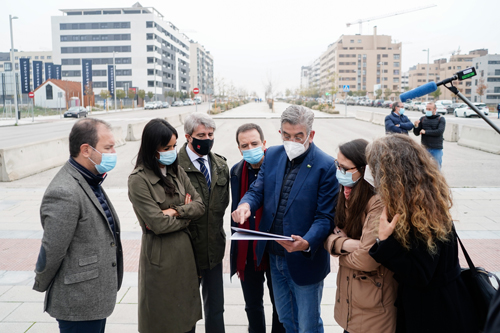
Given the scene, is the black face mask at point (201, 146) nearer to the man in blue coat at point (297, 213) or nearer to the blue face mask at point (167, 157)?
the blue face mask at point (167, 157)

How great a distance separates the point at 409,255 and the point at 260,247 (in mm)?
1182

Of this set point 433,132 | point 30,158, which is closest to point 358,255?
point 433,132

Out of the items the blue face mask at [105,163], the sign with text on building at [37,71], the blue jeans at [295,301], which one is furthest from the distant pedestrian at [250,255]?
the sign with text on building at [37,71]

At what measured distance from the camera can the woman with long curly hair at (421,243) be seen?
2.00 meters

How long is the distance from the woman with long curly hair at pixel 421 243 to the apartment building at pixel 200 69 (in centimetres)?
13950

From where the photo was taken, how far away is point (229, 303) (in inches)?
161

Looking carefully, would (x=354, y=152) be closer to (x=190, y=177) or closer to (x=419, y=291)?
(x=419, y=291)

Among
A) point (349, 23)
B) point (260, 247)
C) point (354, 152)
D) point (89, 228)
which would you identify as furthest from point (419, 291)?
point (349, 23)

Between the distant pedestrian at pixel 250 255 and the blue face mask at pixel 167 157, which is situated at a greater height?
the blue face mask at pixel 167 157

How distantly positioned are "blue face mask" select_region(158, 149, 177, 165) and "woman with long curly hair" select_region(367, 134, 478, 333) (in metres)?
1.60

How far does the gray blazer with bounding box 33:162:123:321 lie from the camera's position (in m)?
2.29

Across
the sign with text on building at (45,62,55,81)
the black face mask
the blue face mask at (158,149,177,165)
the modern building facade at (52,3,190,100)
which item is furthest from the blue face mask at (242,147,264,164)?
the modern building facade at (52,3,190,100)

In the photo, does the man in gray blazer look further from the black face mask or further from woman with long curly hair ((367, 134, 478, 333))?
woman with long curly hair ((367, 134, 478, 333))

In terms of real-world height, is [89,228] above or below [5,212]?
above
